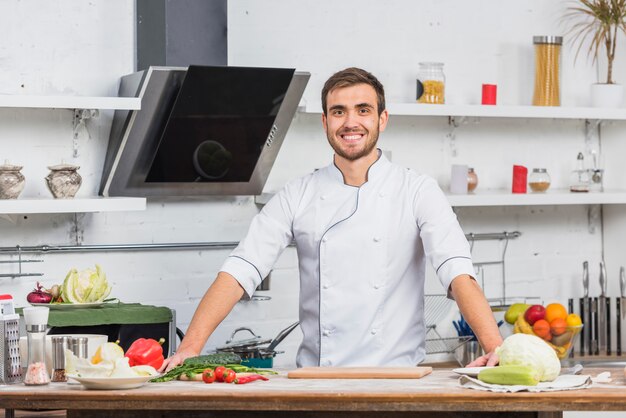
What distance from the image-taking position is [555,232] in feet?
16.6

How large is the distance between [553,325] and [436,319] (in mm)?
533

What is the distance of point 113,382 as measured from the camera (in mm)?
2350

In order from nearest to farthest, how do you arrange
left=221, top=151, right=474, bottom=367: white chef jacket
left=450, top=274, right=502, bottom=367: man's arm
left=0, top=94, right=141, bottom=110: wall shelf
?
left=450, top=274, right=502, bottom=367: man's arm < left=221, top=151, right=474, bottom=367: white chef jacket < left=0, top=94, right=141, bottom=110: wall shelf

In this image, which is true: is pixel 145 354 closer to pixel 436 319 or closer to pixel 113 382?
pixel 113 382

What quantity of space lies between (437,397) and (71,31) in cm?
240

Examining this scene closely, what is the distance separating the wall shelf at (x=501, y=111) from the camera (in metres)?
4.29

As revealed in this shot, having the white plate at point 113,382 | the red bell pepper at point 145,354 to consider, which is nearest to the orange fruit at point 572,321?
the red bell pepper at point 145,354

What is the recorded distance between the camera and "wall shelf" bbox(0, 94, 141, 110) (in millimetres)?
3596

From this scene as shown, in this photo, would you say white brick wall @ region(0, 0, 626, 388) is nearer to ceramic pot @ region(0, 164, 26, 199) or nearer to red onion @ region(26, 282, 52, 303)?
ceramic pot @ region(0, 164, 26, 199)

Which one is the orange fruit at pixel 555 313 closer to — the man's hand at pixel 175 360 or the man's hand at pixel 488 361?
the man's hand at pixel 488 361

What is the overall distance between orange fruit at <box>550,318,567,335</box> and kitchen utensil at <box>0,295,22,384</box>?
2329 mm

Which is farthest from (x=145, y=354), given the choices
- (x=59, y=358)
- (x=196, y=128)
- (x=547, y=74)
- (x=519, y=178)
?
(x=547, y=74)

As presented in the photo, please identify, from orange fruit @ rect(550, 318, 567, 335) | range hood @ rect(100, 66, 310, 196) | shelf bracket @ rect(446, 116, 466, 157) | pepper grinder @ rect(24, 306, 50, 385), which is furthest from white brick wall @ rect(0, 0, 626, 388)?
pepper grinder @ rect(24, 306, 50, 385)

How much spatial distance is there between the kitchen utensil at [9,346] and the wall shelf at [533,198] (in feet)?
6.98
